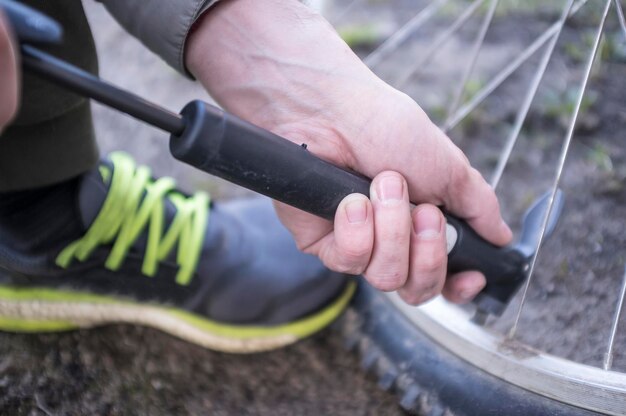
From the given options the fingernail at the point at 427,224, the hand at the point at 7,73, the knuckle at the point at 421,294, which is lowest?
the knuckle at the point at 421,294

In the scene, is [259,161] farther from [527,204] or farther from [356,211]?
[527,204]

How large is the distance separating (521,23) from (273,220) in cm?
84

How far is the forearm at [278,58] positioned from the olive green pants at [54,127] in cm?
12

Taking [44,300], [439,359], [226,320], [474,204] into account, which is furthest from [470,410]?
[44,300]

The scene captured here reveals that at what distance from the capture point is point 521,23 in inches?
57.8

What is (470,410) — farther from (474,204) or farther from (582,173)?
(582,173)

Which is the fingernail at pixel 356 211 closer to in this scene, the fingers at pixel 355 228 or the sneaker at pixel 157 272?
the fingers at pixel 355 228

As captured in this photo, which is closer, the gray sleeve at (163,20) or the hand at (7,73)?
the hand at (7,73)

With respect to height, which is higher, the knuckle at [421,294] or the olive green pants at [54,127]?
the olive green pants at [54,127]

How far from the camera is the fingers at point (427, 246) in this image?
66 centimetres

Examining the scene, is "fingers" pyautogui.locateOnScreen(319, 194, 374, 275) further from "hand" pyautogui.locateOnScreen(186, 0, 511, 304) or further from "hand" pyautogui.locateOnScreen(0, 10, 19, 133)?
"hand" pyautogui.locateOnScreen(0, 10, 19, 133)

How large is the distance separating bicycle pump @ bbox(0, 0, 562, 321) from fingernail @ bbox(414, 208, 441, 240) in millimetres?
55

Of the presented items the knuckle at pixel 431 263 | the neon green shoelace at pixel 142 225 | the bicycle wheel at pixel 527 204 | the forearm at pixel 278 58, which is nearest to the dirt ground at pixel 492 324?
the bicycle wheel at pixel 527 204

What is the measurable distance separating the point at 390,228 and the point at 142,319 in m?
0.40
